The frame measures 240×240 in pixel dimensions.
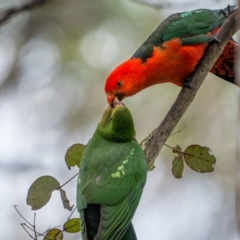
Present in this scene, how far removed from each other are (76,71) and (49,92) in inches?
24.0

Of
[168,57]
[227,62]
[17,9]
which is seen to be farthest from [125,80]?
[17,9]

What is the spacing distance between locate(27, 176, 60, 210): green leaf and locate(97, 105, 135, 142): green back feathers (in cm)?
45

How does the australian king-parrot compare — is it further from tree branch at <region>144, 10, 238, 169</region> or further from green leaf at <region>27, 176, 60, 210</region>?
green leaf at <region>27, 176, 60, 210</region>

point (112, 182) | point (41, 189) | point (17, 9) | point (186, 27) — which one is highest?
point (186, 27)

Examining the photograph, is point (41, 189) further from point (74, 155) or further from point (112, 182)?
point (112, 182)

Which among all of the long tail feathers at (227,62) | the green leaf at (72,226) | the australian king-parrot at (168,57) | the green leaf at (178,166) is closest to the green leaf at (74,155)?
the green leaf at (72,226)

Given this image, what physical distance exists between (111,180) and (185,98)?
0.84m

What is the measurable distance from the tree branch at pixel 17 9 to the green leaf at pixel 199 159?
1.88m

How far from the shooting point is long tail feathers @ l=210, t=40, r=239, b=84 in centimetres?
492

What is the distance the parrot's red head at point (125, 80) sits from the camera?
476 centimetres

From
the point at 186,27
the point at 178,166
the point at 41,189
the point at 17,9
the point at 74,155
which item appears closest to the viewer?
the point at 17,9

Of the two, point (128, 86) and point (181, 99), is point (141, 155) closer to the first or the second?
point (181, 99)

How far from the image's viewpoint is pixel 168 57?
484cm

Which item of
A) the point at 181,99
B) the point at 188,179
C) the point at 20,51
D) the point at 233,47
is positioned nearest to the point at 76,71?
the point at 20,51
